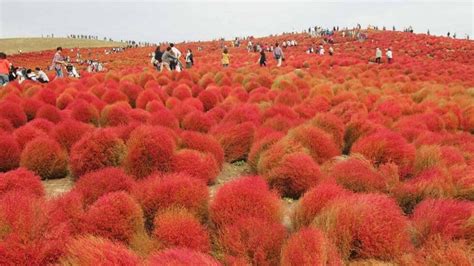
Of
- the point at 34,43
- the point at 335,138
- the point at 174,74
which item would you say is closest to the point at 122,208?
the point at 335,138

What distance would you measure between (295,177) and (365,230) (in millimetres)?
1624

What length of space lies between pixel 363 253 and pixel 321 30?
53262mm

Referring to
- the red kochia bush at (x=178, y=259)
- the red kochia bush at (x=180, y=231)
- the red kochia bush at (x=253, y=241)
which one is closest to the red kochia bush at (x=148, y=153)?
the red kochia bush at (x=180, y=231)

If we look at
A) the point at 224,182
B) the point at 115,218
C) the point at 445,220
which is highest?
the point at 115,218

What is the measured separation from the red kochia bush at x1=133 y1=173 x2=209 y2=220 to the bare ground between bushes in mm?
725

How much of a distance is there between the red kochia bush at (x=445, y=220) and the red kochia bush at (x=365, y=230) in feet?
0.95

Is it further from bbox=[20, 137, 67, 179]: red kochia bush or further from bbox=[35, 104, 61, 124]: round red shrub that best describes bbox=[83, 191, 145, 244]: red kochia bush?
bbox=[35, 104, 61, 124]: round red shrub

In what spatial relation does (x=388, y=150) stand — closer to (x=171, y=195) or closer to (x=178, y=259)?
(x=171, y=195)

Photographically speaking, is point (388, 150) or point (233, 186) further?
point (388, 150)

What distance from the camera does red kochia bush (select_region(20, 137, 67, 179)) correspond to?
5555 mm

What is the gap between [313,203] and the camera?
14.0 feet

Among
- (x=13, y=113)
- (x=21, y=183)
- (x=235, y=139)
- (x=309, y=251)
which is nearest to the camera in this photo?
(x=309, y=251)

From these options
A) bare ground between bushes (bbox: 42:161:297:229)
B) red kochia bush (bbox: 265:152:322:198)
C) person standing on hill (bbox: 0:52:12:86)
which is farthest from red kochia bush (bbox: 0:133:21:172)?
person standing on hill (bbox: 0:52:12:86)

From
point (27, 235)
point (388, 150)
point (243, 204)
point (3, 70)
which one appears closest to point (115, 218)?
point (27, 235)
